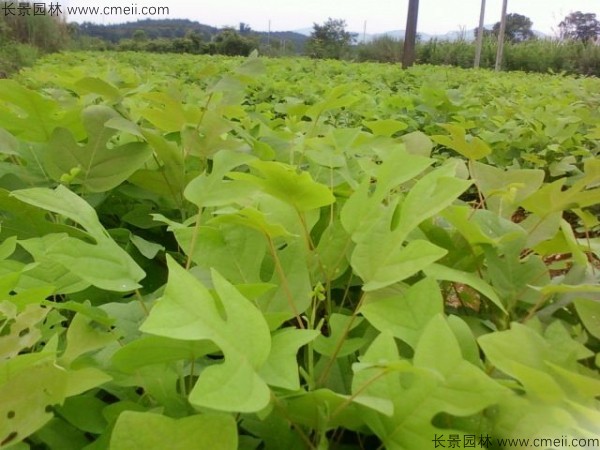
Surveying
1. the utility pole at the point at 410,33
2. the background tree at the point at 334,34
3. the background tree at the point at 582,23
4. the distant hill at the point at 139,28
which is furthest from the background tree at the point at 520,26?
the utility pole at the point at 410,33

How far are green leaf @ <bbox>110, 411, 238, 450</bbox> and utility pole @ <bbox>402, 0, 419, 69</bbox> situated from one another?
10.7 m

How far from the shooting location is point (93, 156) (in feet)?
2.78

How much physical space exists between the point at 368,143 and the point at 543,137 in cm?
119

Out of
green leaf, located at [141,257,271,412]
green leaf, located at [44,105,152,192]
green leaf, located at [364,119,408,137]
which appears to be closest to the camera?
green leaf, located at [141,257,271,412]

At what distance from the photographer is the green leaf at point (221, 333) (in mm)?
359

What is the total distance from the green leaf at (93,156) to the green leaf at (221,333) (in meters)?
0.45

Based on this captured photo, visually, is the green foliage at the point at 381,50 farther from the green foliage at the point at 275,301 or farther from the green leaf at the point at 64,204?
the green leaf at the point at 64,204

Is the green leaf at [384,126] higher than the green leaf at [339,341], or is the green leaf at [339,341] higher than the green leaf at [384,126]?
the green leaf at [384,126]

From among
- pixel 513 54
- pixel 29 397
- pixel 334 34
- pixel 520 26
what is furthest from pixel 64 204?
pixel 520 26

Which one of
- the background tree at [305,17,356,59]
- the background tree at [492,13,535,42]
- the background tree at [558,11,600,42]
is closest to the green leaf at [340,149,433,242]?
the background tree at [305,17,356,59]

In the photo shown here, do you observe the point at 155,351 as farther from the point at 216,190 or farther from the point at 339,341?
the point at 216,190

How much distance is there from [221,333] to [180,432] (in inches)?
2.8

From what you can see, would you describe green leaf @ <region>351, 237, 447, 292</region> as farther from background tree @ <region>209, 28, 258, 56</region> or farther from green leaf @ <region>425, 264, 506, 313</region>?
background tree @ <region>209, 28, 258, 56</region>

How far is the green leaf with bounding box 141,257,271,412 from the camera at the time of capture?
36 centimetres
